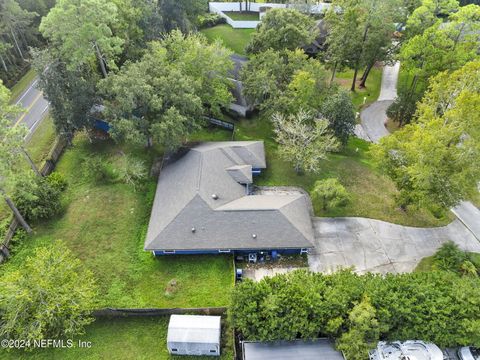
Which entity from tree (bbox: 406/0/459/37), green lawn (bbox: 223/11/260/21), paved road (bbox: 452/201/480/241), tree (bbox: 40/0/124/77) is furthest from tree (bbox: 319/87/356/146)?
green lawn (bbox: 223/11/260/21)

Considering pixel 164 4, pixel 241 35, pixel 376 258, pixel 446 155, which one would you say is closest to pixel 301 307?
pixel 376 258

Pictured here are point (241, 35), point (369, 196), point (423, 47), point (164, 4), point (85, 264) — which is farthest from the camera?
point (241, 35)

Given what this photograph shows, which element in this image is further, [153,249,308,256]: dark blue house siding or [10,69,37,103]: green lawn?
[10,69,37,103]: green lawn

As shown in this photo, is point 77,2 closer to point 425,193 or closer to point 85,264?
point 85,264

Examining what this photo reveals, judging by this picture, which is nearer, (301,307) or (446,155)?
(301,307)

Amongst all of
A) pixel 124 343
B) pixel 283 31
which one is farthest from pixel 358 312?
pixel 283 31

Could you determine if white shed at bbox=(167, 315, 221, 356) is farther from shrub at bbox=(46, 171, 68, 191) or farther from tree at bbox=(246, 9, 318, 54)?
tree at bbox=(246, 9, 318, 54)

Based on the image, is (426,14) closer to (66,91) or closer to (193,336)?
(66,91)
